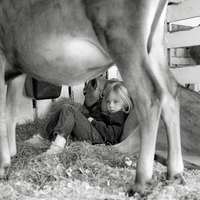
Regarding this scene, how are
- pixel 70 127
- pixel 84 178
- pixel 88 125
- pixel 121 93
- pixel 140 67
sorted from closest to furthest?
pixel 140 67
pixel 84 178
pixel 70 127
pixel 88 125
pixel 121 93

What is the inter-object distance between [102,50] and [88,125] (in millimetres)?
1167

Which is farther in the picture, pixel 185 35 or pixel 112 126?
pixel 185 35

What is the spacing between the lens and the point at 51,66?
232 cm

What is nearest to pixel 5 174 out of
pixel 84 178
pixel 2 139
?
pixel 2 139

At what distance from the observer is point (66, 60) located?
7.34 feet

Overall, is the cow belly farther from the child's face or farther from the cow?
the child's face

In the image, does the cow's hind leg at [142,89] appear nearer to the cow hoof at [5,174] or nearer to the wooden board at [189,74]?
the cow hoof at [5,174]

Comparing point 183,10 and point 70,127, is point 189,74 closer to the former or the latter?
point 183,10

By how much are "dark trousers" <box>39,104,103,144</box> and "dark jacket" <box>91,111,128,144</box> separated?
6 cm

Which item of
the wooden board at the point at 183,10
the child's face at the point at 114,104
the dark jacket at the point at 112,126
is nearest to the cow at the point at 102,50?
the dark jacket at the point at 112,126

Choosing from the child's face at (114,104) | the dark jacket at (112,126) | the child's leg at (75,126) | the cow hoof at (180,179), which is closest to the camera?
the cow hoof at (180,179)

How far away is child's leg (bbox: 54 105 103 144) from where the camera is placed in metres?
3.00

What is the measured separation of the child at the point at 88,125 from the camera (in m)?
3.00

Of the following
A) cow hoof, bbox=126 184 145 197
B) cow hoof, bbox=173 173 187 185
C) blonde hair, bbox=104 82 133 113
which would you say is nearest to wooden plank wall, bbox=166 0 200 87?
blonde hair, bbox=104 82 133 113
